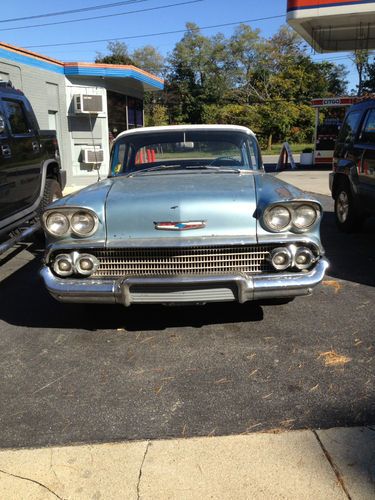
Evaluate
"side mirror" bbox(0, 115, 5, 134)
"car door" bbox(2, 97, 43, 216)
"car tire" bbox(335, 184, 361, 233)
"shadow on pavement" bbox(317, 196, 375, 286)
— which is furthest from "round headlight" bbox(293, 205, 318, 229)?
"car tire" bbox(335, 184, 361, 233)

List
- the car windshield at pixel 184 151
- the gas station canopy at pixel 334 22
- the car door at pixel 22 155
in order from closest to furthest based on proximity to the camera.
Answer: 1. the car windshield at pixel 184 151
2. the car door at pixel 22 155
3. the gas station canopy at pixel 334 22

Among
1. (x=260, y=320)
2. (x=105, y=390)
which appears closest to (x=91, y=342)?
(x=105, y=390)

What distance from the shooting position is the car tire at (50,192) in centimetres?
671

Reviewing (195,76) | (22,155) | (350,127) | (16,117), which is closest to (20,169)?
(22,155)

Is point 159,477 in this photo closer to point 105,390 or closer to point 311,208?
point 105,390

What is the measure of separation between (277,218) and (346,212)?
4.23 m

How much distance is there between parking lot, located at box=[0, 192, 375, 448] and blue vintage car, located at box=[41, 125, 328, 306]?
1.49ft

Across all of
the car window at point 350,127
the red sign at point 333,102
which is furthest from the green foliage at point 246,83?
the car window at point 350,127

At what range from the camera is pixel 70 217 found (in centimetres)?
348

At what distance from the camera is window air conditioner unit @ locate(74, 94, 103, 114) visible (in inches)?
550

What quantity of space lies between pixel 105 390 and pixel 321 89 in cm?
4746

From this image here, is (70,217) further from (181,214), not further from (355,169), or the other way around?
(355,169)

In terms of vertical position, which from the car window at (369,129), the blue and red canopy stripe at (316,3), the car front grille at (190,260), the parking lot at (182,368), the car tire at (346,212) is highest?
the blue and red canopy stripe at (316,3)

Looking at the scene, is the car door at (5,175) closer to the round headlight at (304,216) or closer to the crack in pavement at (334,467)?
the round headlight at (304,216)
